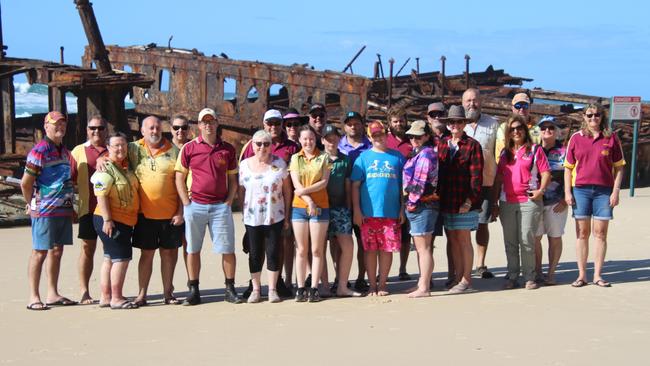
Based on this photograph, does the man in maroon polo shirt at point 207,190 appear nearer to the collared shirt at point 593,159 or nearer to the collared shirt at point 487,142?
the collared shirt at point 487,142

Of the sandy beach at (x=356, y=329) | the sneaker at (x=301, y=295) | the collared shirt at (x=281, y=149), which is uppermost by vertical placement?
the collared shirt at (x=281, y=149)

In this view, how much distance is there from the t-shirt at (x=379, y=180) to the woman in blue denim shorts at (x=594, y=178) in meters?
1.54

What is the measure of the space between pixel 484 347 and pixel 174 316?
2.48 m

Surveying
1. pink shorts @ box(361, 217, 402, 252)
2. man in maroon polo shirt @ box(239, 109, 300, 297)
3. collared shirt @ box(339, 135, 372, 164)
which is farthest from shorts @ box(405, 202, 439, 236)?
man in maroon polo shirt @ box(239, 109, 300, 297)

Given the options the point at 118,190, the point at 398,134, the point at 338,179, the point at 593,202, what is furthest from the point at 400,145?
the point at 118,190

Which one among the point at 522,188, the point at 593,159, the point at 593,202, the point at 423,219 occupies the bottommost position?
the point at 423,219

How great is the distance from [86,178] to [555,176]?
408 centimetres

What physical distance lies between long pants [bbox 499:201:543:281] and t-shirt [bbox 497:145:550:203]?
0.09m

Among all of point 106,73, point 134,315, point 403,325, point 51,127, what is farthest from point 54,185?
point 106,73

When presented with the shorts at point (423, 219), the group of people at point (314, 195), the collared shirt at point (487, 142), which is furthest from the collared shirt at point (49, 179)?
the collared shirt at point (487, 142)

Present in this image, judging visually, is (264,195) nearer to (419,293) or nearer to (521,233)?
(419,293)

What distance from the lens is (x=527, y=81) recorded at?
2928 centimetres

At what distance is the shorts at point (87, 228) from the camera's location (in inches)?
302

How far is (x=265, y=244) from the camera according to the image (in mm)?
7711
